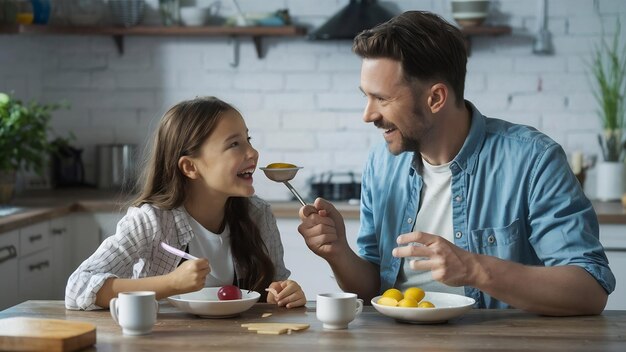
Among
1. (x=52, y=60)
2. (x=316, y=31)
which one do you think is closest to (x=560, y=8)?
(x=316, y=31)

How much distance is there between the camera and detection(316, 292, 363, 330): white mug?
6.86ft

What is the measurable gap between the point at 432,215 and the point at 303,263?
5.56ft

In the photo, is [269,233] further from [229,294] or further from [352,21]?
[352,21]

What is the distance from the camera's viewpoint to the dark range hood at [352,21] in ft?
14.9

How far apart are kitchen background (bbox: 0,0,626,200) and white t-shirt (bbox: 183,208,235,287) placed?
2.14 meters

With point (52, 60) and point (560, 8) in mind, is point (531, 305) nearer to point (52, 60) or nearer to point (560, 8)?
point (560, 8)

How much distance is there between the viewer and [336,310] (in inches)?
82.3

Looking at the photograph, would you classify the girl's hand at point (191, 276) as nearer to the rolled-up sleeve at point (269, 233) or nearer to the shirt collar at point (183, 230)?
the shirt collar at point (183, 230)

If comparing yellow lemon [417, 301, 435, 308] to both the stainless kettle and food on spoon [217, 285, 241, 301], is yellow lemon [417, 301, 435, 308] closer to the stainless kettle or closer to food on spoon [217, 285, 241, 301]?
food on spoon [217, 285, 241, 301]

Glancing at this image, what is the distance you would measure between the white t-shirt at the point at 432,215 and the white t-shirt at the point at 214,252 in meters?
0.48

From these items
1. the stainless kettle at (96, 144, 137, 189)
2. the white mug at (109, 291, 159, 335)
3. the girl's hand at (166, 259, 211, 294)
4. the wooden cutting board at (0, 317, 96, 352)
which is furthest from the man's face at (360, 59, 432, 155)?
the stainless kettle at (96, 144, 137, 189)

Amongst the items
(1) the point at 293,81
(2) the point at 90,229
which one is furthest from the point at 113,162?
(1) the point at 293,81

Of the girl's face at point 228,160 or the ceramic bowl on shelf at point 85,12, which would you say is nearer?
the girl's face at point 228,160

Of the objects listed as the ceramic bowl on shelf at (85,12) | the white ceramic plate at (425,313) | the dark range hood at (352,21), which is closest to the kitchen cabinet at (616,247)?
the dark range hood at (352,21)
